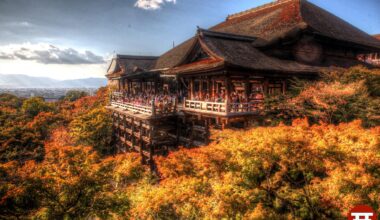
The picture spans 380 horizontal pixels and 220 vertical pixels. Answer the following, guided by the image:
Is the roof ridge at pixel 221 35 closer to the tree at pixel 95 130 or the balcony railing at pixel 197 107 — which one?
the balcony railing at pixel 197 107

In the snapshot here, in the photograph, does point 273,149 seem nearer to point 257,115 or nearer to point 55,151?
point 257,115

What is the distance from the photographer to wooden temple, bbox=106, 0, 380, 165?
15281 millimetres

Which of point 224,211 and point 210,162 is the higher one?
point 210,162

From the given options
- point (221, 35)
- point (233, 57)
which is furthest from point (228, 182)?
point (221, 35)

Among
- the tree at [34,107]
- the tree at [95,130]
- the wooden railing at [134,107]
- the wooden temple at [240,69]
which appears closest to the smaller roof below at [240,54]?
the wooden temple at [240,69]

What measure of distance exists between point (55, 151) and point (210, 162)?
23.0ft

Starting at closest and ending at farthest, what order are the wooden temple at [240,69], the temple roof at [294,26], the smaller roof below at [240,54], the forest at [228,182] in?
the forest at [228,182] → the smaller roof below at [240,54] → the wooden temple at [240,69] → the temple roof at [294,26]

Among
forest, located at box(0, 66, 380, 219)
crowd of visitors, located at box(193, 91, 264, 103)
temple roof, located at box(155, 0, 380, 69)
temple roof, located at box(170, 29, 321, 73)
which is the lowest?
forest, located at box(0, 66, 380, 219)

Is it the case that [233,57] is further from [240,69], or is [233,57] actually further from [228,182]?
[228,182]

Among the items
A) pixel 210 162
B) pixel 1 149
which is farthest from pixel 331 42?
pixel 1 149

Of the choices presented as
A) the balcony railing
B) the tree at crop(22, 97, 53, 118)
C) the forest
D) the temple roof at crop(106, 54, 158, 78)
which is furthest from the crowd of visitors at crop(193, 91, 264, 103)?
the tree at crop(22, 97, 53, 118)

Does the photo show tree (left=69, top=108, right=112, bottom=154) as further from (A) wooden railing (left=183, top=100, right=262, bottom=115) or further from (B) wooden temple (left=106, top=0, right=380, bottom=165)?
(A) wooden railing (left=183, top=100, right=262, bottom=115)

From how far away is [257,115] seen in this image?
15.0 metres

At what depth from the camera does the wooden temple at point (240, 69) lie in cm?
1528
